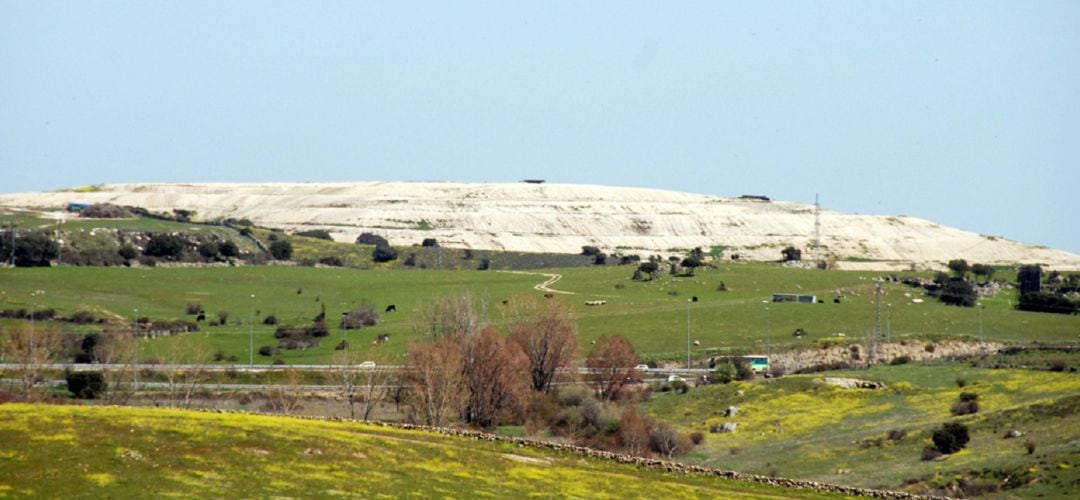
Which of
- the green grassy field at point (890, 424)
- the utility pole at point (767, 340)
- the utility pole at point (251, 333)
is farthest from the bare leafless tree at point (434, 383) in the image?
the utility pole at point (767, 340)

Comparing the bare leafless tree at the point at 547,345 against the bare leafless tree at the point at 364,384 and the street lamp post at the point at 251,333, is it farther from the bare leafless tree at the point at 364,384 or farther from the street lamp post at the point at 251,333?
the street lamp post at the point at 251,333

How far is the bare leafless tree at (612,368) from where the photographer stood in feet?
324

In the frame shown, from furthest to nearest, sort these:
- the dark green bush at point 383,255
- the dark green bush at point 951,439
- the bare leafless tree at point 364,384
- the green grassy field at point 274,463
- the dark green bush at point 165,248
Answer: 1. the dark green bush at point 383,255
2. the dark green bush at point 165,248
3. the bare leafless tree at point 364,384
4. the dark green bush at point 951,439
5. the green grassy field at point 274,463

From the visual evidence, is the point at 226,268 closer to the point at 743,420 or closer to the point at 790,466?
the point at 743,420

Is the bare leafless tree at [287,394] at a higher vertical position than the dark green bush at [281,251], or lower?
lower

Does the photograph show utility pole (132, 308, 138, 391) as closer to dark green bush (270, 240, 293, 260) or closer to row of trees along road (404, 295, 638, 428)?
row of trees along road (404, 295, 638, 428)

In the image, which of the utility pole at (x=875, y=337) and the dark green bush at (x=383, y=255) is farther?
the dark green bush at (x=383, y=255)

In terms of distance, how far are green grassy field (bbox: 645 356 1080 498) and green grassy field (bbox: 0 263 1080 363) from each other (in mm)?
21532

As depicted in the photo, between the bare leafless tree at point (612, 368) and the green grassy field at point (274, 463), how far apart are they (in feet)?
124

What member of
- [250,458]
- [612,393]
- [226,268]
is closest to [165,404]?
[612,393]

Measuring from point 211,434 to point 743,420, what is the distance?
4365 cm

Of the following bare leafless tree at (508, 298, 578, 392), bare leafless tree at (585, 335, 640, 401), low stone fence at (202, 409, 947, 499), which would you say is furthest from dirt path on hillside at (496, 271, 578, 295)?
low stone fence at (202, 409, 947, 499)

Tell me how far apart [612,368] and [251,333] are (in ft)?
102

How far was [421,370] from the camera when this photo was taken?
8825 cm
